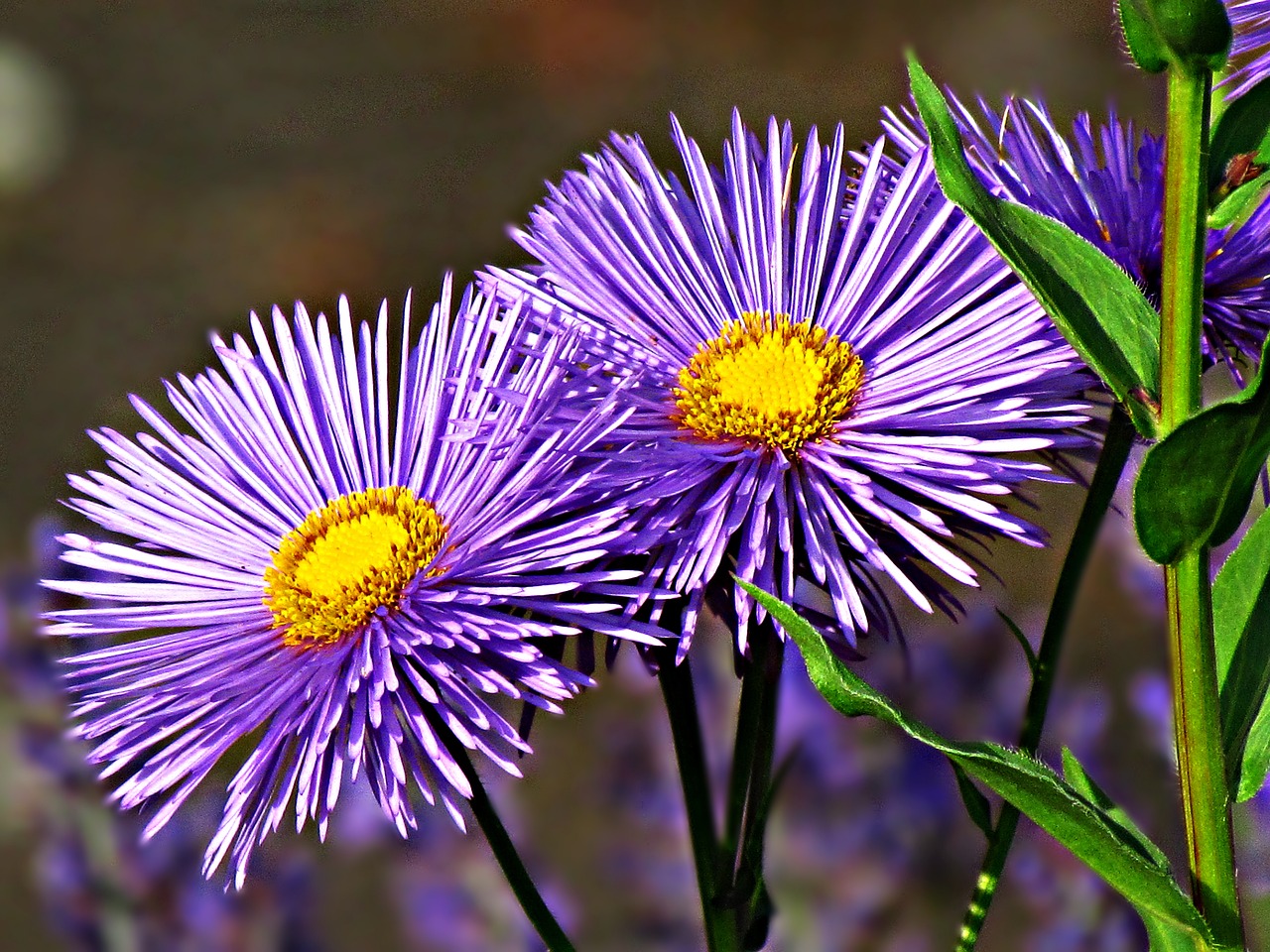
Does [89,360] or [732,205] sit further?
[89,360]

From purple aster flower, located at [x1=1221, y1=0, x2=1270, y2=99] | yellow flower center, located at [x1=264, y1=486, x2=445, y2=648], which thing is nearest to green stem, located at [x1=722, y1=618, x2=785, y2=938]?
yellow flower center, located at [x1=264, y1=486, x2=445, y2=648]

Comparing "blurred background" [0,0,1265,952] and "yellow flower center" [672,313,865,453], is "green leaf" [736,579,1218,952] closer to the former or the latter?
"yellow flower center" [672,313,865,453]

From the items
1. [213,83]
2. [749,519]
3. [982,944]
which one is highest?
[213,83]

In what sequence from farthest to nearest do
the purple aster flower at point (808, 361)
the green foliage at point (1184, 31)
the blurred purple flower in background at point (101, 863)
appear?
the blurred purple flower in background at point (101, 863) < the purple aster flower at point (808, 361) < the green foliage at point (1184, 31)

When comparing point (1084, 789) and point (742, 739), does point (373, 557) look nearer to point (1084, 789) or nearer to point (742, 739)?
point (742, 739)

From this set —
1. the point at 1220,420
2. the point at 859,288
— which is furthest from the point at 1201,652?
the point at 859,288

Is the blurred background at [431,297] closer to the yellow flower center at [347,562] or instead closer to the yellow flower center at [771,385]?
the yellow flower center at [347,562]

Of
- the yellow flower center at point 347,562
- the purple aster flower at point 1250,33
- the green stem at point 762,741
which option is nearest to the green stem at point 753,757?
the green stem at point 762,741
